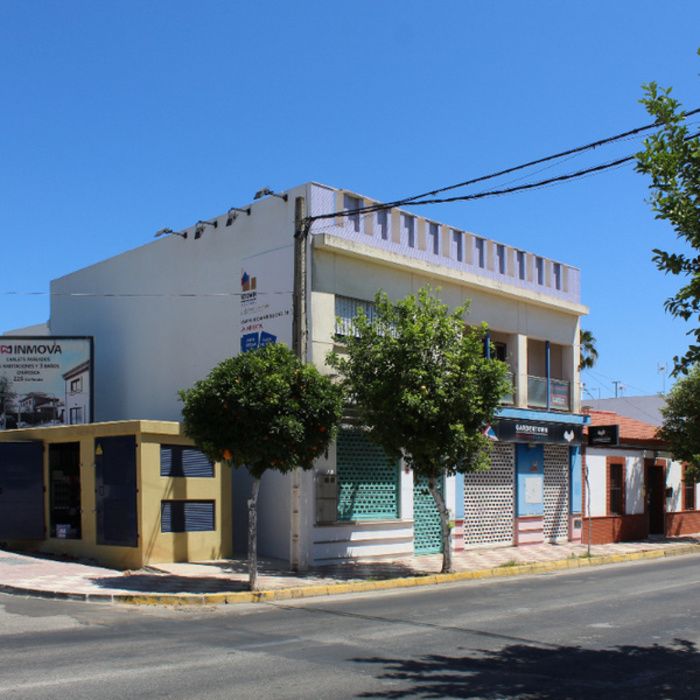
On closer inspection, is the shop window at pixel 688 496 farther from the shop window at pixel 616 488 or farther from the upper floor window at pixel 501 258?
the upper floor window at pixel 501 258

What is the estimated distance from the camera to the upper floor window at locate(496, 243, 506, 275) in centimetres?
2350

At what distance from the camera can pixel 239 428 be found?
46.0ft

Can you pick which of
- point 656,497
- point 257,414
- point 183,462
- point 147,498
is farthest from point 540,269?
point 147,498

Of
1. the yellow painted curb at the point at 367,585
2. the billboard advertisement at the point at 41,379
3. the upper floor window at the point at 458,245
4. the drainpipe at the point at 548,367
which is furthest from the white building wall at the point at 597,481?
the billboard advertisement at the point at 41,379

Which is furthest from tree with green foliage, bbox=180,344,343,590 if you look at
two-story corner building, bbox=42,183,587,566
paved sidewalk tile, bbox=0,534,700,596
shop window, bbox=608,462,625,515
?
shop window, bbox=608,462,625,515

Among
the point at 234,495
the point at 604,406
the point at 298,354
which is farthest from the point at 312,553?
the point at 604,406

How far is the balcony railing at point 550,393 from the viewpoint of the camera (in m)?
24.3

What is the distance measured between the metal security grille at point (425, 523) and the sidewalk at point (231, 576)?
341mm

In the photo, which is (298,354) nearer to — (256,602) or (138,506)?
(138,506)

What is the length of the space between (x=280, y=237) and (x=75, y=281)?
9.57 m

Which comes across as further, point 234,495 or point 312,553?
point 234,495

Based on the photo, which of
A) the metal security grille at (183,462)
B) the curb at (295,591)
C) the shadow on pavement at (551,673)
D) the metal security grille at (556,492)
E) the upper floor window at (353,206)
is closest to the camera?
the shadow on pavement at (551,673)

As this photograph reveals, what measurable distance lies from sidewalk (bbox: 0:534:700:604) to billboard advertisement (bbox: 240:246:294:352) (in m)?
4.85

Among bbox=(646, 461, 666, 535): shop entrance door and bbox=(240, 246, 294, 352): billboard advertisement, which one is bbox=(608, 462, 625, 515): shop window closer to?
bbox=(646, 461, 666, 535): shop entrance door
